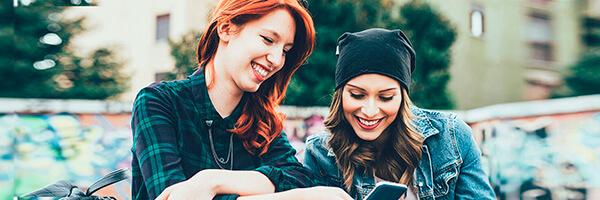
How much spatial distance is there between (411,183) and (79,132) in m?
8.22

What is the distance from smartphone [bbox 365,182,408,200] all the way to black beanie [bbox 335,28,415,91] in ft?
1.22

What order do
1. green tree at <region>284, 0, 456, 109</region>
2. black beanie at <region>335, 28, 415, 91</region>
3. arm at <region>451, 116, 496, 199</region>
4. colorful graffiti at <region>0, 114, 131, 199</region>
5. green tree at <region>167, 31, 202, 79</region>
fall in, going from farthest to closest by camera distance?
green tree at <region>167, 31, 202, 79</region>, green tree at <region>284, 0, 456, 109</region>, colorful graffiti at <region>0, 114, 131, 199</region>, arm at <region>451, 116, 496, 199</region>, black beanie at <region>335, 28, 415, 91</region>

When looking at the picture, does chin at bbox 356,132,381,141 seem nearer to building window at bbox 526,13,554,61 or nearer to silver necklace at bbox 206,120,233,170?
silver necklace at bbox 206,120,233,170

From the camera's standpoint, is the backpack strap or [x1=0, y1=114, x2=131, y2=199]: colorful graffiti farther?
[x1=0, y1=114, x2=131, y2=199]: colorful graffiti

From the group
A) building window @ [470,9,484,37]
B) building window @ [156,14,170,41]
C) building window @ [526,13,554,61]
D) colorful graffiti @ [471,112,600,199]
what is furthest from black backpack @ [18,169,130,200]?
building window @ [526,13,554,61]

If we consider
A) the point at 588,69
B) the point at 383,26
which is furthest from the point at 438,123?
the point at 588,69

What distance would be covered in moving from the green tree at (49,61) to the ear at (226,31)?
7.17 meters

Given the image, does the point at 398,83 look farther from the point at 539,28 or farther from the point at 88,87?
the point at 539,28

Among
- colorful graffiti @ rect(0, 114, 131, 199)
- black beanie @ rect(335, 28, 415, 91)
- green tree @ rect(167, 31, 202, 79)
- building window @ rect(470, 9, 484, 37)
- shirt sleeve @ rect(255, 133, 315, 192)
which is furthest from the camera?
building window @ rect(470, 9, 484, 37)

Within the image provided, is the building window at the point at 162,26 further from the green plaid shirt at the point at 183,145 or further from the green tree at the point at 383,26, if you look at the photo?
the green plaid shirt at the point at 183,145

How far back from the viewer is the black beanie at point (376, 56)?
1.55 meters

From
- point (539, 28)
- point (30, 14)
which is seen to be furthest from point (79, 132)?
point (539, 28)

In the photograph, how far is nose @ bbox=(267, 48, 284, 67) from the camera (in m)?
1.48

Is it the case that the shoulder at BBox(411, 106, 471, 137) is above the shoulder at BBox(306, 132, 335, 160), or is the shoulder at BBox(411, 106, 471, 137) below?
above
